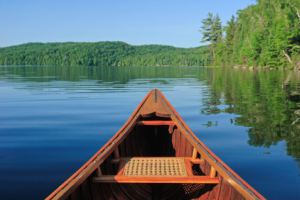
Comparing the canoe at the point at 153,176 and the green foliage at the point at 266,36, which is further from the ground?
the green foliage at the point at 266,36

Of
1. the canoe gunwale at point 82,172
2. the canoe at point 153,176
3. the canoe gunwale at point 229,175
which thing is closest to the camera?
the canoe gunwale at point 82,172

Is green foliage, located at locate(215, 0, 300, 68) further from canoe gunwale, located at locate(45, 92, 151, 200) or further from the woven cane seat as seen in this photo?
canoe gunwale, located at locate(45, 92, 151, 200)

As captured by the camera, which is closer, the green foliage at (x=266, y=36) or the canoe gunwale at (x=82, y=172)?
the canoe gunwale at (x=82, y=172)

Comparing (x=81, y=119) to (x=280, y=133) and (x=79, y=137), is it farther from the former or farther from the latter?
(x=280, y=133)

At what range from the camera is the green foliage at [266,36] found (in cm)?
6769

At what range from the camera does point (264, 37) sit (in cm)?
8206

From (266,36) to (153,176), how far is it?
268 ft

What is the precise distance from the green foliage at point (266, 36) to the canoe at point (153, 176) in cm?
6150

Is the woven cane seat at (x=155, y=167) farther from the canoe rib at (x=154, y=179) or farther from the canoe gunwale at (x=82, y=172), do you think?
the canoe gunwale at (x=82, y=172)

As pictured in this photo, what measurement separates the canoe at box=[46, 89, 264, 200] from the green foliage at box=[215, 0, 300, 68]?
2421 inches

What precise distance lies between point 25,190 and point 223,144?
7.05 meters

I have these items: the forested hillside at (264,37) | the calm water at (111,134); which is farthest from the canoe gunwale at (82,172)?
the forested hillside at (264,37)

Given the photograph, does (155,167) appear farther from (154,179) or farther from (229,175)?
(229,175)

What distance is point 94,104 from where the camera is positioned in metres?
23.3
